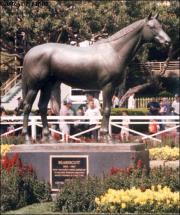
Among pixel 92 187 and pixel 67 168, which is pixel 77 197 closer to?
pixel 92 187

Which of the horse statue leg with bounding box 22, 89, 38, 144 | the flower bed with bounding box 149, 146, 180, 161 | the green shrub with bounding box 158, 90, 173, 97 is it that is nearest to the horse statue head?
the horse statue leg with bounding box 22, 89, 38, 144

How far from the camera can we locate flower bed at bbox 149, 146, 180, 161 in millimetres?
22062

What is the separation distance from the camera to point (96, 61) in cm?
→ 1595

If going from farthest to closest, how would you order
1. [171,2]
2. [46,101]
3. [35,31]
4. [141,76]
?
[141,76]
[171,2]
[35,31]
[46,101]

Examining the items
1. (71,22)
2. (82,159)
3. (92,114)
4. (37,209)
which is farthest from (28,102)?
(71,22)

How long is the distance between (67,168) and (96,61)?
2082 mm

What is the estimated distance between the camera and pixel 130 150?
15.6 meters

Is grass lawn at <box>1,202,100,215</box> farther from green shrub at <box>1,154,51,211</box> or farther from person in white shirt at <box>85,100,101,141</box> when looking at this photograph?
person in white shirt at <box>85,100,101,141</box>

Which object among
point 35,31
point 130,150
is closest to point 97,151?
point 130,150

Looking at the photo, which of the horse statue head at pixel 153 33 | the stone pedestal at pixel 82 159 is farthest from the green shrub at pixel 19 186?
the horse statue head at pixel 153 33

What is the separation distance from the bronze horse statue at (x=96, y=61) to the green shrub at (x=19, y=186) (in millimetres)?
1702

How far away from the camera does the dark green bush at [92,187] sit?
1395 cm

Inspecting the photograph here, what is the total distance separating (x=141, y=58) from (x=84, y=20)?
8132 millimetres

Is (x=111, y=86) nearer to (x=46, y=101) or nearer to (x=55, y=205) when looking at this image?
(x=46, y=101)
